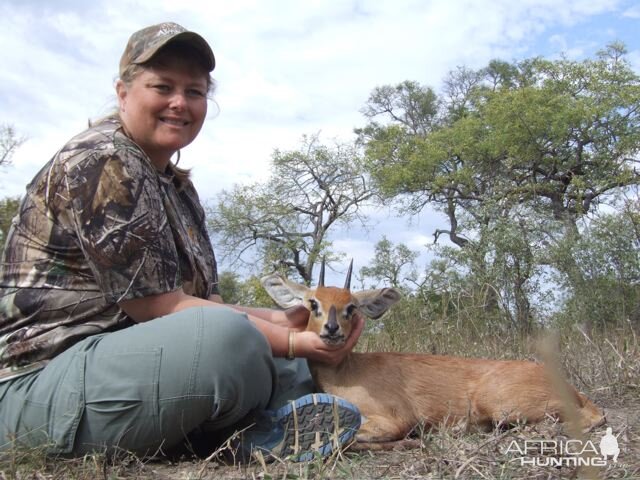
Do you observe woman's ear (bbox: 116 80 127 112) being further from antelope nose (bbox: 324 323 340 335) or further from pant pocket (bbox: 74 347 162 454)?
antelope nose (bbox: 324 323 340 335)

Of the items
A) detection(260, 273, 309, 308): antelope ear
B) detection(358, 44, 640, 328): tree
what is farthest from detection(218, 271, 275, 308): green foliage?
detection(260, 273, 309, 308): antelope ear

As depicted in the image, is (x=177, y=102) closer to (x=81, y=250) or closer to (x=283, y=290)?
(x=81, y=250)

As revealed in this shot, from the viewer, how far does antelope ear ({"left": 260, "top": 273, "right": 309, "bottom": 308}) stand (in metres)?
4.99

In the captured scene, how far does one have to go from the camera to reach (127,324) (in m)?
3.25

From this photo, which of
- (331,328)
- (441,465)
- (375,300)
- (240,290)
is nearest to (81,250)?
(331,328)

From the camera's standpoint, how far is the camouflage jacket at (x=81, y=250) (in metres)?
2.98

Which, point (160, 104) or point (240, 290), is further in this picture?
point (240, 290)

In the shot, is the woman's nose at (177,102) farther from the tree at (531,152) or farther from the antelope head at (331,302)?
the tree at (531,152)

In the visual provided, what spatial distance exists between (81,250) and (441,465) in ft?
6.15

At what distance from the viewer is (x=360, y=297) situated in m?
4.81

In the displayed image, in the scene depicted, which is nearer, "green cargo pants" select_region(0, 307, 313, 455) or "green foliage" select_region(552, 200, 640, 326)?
"green cargo pants" select_region(0, 307, 313, 455)

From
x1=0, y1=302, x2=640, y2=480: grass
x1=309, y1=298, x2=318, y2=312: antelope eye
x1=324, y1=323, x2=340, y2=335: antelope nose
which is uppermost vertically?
x1=309, y1=298, x2=318, y2=312: antelope eye

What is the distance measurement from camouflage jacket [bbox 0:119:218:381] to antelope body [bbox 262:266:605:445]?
1.22m

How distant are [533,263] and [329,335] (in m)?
10.6
